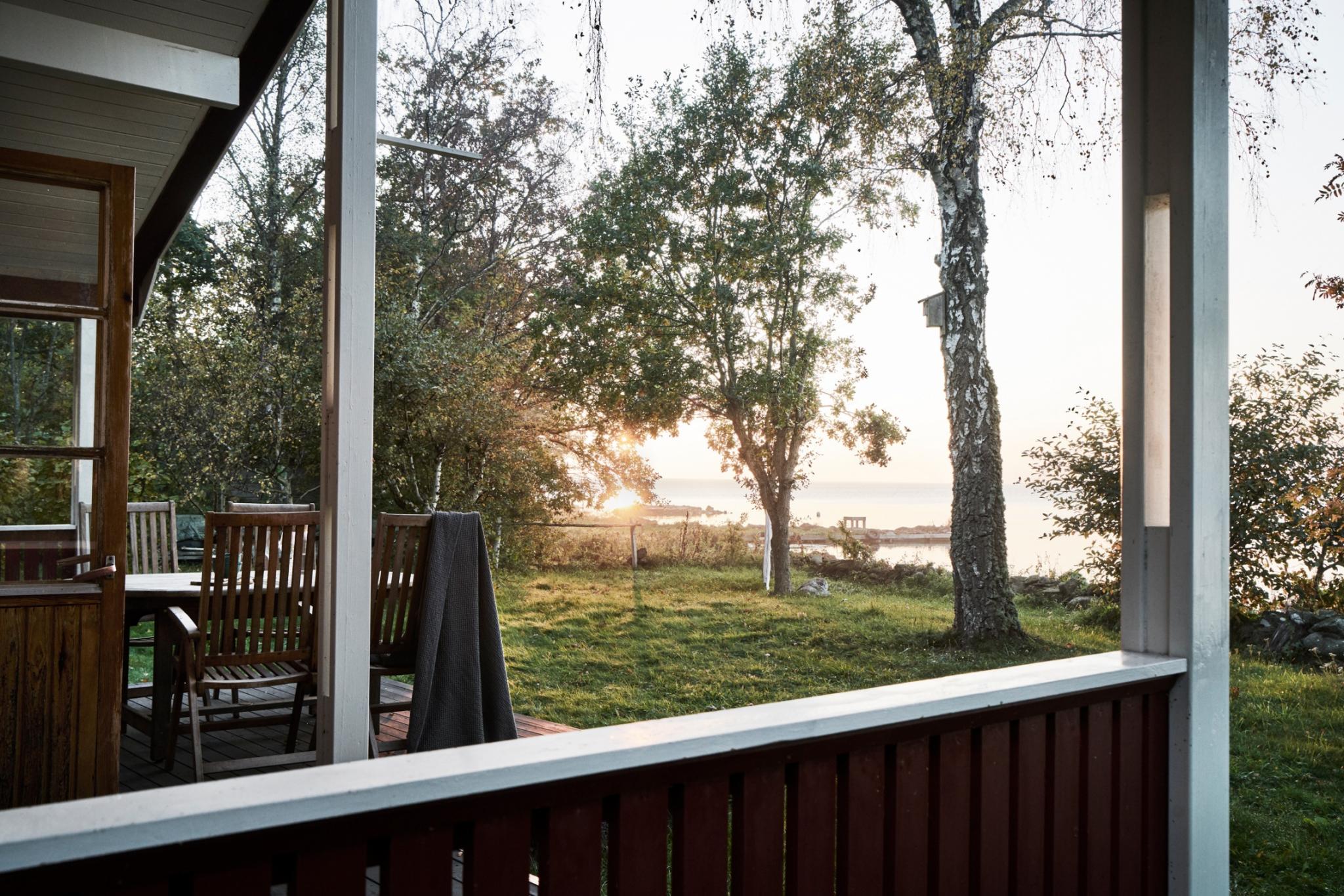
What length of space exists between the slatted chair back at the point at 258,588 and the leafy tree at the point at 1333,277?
4518mm

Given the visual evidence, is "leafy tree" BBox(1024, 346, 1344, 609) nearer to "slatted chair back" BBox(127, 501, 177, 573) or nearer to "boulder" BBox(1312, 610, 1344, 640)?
"boulder" BBox(1312, 610, 1344, 640)

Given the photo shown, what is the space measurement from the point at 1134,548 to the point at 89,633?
2.40 m

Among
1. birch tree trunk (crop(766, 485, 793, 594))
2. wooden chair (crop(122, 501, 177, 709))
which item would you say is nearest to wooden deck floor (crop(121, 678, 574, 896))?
wooden chair (crop(122, 501, 177, 709))

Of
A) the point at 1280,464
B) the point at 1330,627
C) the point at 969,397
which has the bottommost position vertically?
the point at 1330,627

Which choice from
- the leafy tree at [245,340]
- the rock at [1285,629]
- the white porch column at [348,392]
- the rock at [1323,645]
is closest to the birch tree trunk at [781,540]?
the rock at [1285,629]

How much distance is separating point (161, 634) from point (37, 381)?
5.04ft

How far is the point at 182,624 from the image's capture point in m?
3.07

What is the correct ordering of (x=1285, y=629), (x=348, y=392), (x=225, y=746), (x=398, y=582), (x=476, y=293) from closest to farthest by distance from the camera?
(x=348, y=392) → (x=398, y=582) → (x=225, y=746) → (x=1285, y=629) → (x=476, y=293)

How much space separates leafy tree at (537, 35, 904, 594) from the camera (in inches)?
440

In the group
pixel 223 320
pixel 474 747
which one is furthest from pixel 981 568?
pixel 223 320

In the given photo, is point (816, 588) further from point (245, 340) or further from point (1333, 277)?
point (245, 340)

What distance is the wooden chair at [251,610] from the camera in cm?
Result: 302

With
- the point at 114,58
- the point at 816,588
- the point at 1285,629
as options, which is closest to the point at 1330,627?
the point at 1285,629

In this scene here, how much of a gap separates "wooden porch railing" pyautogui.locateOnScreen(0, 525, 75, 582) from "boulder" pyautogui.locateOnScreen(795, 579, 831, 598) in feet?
28.6
